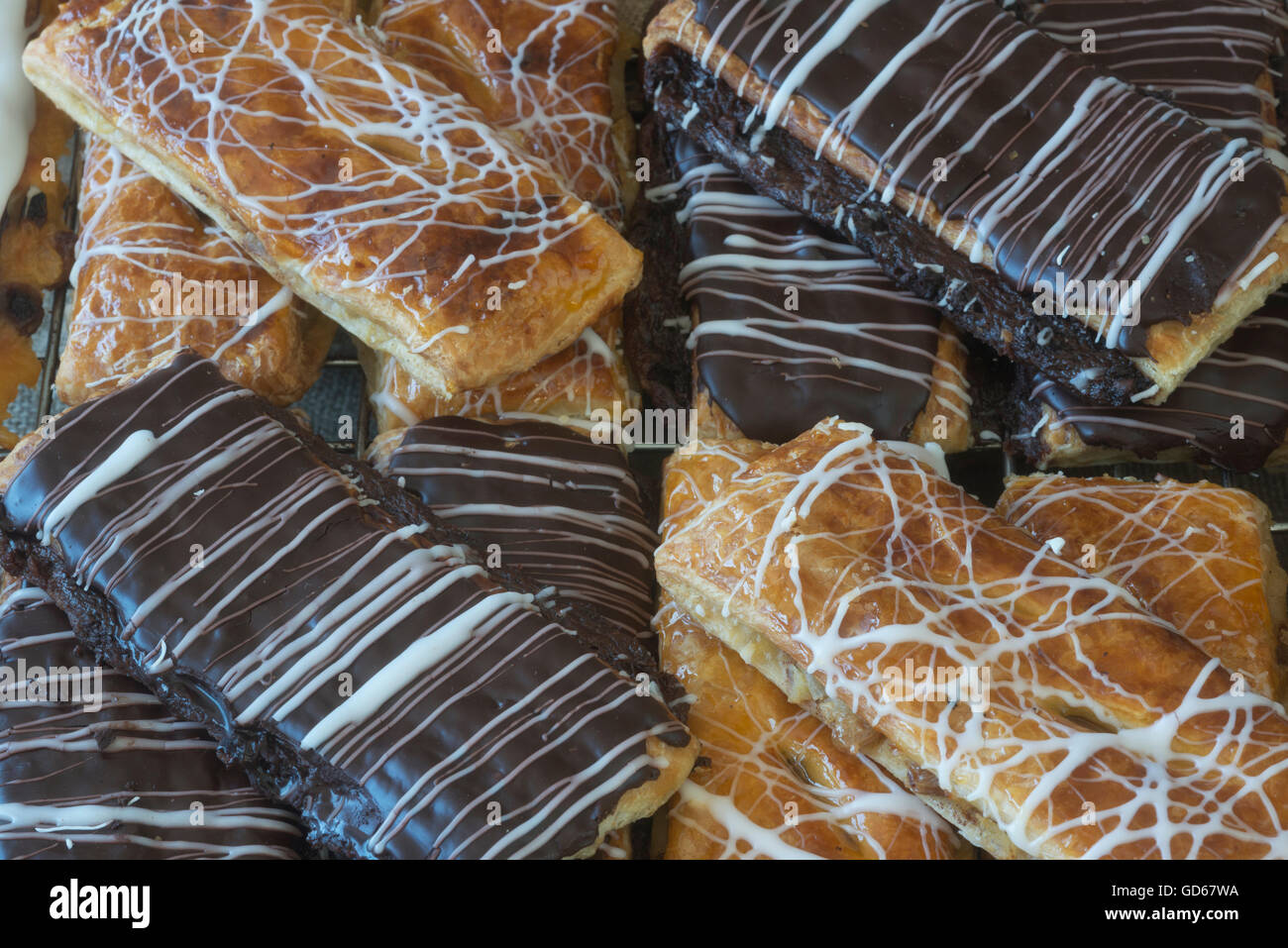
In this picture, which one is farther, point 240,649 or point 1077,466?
point 1077,466

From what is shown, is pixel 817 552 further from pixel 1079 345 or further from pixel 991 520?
pixel 1079 345

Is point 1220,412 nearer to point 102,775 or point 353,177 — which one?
point 353,177

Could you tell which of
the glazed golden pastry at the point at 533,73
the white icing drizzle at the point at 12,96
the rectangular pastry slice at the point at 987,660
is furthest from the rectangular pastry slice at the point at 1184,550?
the white icing drizzle at the point at 12,96

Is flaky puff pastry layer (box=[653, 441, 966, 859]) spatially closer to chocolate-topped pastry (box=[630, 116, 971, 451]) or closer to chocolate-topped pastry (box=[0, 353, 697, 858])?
chocolate-topped pastry (box=[0, 353, 697, 858])

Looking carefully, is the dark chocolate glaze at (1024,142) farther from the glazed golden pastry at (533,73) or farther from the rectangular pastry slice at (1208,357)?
the glazed golden pastry at (533,73)
